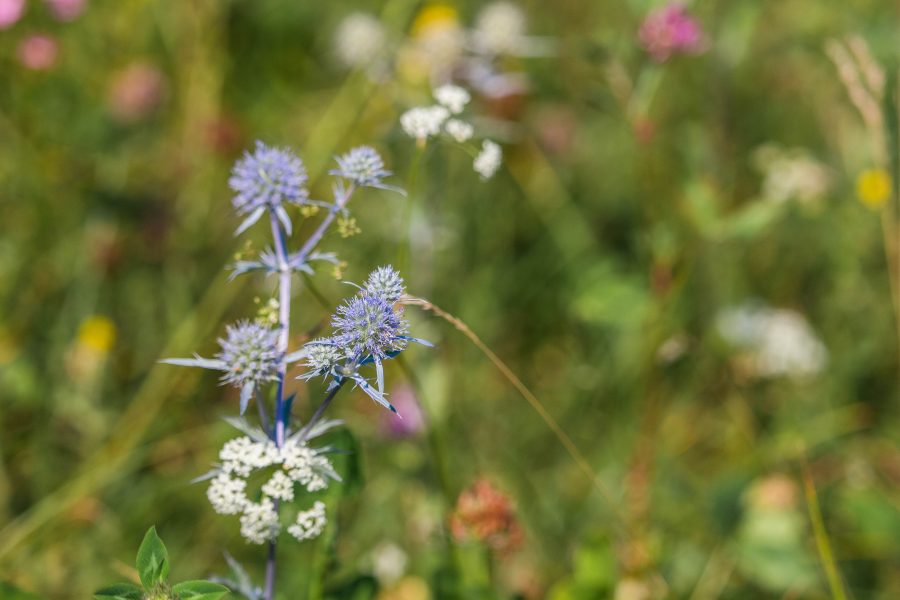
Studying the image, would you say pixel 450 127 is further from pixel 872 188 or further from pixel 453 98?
pixel 872 188

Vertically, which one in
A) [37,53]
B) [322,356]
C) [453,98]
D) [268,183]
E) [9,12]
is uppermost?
[9,12]

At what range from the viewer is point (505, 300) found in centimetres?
306

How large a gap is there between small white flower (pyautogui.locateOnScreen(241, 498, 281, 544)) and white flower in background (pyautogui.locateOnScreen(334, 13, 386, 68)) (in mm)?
2133

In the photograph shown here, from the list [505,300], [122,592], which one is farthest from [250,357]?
[505,300]

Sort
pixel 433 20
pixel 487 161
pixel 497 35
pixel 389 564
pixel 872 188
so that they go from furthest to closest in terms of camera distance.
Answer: pixel 433 20 → pixel 872 188 → pixel 497 35 → pixel 389 564 → pixel 487 161

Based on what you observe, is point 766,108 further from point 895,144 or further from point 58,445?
point 58,445

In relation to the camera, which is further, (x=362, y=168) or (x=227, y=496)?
(x=362, y=168)

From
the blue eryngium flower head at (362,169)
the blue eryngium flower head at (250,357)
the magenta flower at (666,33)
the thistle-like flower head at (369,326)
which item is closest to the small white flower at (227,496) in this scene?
the blue eryngium flower head at (250,357)

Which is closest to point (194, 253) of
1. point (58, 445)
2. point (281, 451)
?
point (58, 445)

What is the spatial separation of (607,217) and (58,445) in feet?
6.70

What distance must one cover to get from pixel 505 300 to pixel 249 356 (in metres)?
1.97


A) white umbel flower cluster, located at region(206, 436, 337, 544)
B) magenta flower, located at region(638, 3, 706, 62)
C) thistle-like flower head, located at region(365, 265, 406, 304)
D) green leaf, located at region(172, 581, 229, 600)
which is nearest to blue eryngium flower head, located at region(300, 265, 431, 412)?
thistle-like flower head, located at region(365, 265, 406, 304)

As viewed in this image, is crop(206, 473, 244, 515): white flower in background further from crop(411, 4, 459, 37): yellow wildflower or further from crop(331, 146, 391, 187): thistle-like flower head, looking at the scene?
crop(411, 4, 459, 37): yellow wildflower

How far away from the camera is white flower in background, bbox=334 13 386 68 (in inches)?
122
